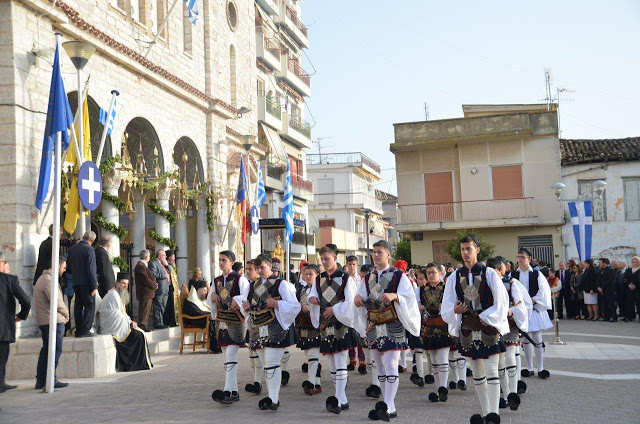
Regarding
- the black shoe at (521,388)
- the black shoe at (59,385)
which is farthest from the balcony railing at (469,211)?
the black shoe at (59,385)

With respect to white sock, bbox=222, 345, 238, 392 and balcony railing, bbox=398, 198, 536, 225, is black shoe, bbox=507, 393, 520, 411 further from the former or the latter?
balcony railing, bbox=398, 198, 536, 225

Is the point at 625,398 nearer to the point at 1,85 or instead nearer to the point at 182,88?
the point at 1,85

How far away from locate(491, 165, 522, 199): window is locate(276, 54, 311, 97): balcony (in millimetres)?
12401

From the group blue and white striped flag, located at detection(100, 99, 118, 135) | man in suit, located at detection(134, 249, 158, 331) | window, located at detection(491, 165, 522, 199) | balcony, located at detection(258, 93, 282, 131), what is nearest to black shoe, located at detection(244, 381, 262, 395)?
man in suit, located at detection(134, 249, 158, 331)

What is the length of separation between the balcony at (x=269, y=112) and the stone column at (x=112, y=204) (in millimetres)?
17788

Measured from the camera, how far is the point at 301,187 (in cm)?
4100

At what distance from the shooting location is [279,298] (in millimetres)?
9812

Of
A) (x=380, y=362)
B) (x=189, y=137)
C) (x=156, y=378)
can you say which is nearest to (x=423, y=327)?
(x=380, y=362)

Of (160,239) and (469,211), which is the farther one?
(469,211)

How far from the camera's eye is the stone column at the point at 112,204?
16344 millimetres

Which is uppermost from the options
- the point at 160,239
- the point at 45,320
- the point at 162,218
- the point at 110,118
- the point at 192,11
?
the point at 192,11

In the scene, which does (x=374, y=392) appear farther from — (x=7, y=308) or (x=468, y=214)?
(x=468, y=214)

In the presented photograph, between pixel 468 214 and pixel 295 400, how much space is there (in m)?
27.4

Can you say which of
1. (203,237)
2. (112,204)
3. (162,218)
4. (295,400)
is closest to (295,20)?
(203,237)
